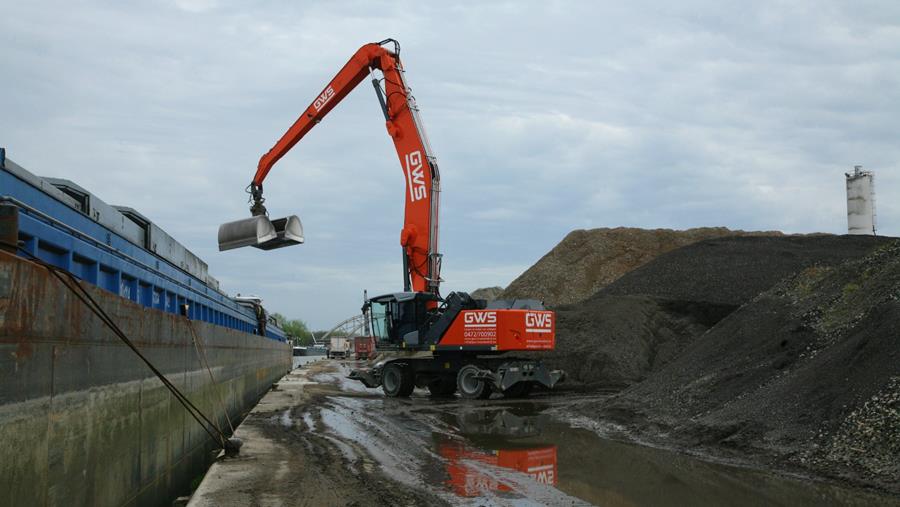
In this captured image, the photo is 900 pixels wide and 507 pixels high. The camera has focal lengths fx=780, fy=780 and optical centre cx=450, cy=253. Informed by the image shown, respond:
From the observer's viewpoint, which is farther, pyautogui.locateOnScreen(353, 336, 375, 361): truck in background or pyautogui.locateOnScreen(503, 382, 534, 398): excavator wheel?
pyautogui.locateOnScreen(353, 336, 375, 361): truck in background

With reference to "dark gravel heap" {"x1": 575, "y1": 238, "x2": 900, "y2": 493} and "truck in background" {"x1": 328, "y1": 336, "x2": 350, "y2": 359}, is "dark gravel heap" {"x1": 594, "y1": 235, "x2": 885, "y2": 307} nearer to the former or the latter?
"dark gravel heap" {"x1": 575, "y1": 238, "x2": 900, "y2": 493}

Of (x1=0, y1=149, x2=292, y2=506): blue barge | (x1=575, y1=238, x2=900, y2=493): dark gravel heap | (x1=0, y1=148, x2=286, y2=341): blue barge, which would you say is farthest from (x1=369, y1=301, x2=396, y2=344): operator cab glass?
(x1=0, y1=149, x2=292, y2=506): blue barge

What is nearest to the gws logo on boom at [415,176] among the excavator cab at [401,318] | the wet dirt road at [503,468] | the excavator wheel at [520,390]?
the excavator cab at [401,318]

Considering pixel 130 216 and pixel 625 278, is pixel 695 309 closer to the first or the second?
pixel 625 278

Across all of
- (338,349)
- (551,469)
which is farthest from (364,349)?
(551,469)

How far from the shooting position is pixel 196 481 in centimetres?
1282

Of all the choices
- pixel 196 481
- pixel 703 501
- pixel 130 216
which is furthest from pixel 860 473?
pixel 130 216

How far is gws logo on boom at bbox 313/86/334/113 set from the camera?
80.0 feet

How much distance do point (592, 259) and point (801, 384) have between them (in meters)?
46.6

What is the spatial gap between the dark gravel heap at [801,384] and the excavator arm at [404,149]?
23.4ft

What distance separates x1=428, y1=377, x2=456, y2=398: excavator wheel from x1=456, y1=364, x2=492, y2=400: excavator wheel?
2.61 feet

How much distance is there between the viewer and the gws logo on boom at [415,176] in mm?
22594

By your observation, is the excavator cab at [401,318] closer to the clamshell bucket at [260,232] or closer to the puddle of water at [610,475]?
the clamshell bucket at [260,232]

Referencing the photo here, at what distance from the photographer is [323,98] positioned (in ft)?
80.5
